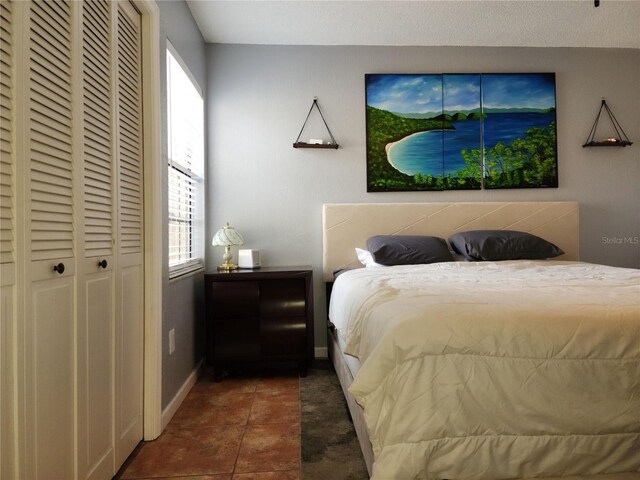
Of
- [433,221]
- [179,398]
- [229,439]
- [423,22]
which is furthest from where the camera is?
[433,221]

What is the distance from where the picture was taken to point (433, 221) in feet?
10.8

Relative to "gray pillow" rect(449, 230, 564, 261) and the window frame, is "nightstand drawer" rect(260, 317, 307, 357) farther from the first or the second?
"gray pillow" rect(449, 230, 564, 261)

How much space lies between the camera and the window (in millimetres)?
2529

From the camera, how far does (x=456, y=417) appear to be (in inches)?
45.7

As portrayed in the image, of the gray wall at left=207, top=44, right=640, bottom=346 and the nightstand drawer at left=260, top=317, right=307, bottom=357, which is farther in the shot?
the gray wall at left=207, top=44, right=640, bottom=346

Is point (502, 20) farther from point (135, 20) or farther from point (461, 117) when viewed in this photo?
point (135, 20)

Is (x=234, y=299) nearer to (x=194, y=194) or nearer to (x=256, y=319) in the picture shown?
(x=256, y=319)

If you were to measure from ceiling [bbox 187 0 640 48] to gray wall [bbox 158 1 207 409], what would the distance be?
234mm

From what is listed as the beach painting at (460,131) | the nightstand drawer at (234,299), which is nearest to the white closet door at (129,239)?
the nightstand drawer at (234,299)

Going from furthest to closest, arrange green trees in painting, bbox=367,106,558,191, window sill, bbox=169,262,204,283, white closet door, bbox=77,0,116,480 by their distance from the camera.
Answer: green trees in painting, bbox=367,106,558,191 < window sill, bbox=169,262,204,283 < white closet door, bbox=77,0,116,480

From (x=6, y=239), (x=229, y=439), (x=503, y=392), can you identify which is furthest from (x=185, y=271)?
(x=503, y=392)

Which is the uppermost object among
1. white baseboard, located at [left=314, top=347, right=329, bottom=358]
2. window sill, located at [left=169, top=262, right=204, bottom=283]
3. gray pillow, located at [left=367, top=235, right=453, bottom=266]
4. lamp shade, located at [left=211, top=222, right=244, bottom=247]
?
lamp shade, located at [left=211, top=222, right=244, bottom=247]

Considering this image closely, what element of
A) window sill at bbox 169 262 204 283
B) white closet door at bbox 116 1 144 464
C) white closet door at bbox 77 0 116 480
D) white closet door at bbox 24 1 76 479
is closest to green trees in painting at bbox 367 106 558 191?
window sill at bbox 169 262 204 283

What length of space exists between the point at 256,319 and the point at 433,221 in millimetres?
1548
